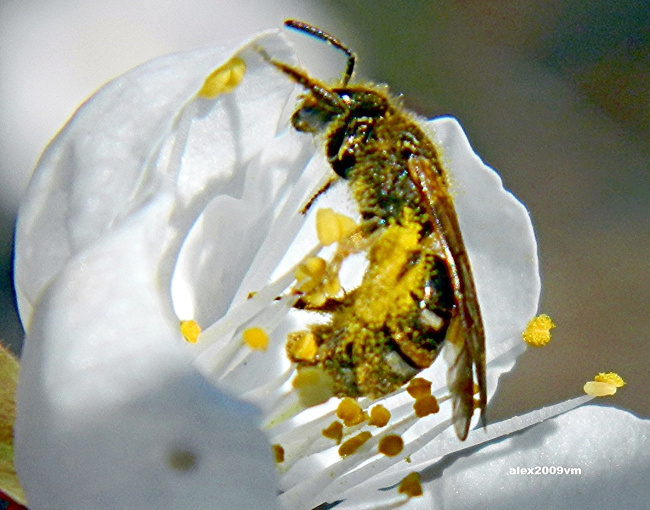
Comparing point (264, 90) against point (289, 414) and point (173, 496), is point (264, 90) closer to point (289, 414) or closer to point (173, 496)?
point (289, 414)

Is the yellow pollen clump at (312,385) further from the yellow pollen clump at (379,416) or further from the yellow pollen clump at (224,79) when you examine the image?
the yellow pollen clump at (224,79)

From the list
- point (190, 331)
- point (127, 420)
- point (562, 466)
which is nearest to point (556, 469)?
point (562, 466)

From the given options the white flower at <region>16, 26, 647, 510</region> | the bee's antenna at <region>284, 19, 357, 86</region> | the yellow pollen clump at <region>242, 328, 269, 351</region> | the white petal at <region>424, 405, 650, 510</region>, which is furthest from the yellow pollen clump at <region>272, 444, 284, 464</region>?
the bee's antenna at <region>284, 19, 357, 86</region>

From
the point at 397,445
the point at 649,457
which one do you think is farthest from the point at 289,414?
the point at 649,457

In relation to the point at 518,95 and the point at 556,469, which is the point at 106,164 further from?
the point at 518,95

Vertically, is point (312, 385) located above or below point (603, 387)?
above
